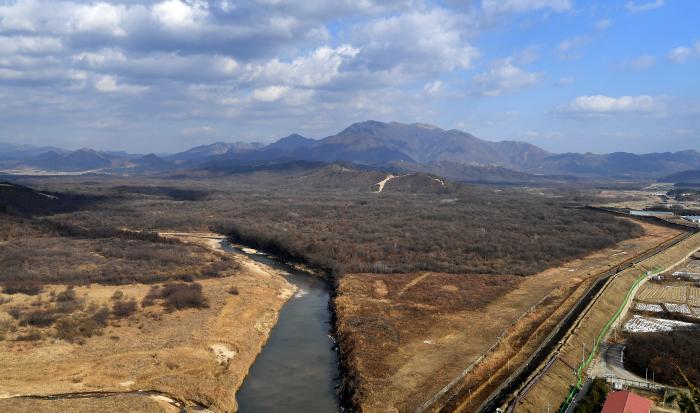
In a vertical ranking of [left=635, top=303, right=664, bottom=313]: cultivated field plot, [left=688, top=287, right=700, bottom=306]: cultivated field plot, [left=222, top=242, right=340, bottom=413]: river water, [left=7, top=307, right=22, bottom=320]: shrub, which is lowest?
[left=222, top=242, right=340, bottom=413]: river water

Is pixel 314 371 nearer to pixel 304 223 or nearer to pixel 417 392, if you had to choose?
pixel 417 392

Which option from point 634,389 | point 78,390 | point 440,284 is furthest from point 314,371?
point 440,284

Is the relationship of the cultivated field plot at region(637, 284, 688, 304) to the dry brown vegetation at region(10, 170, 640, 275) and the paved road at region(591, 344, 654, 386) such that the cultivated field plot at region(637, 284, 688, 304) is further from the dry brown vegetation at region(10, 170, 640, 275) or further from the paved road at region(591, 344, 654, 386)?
the paved road at region(591, 344, 654, 386)

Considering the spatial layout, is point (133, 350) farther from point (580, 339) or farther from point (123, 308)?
point (580, 339)

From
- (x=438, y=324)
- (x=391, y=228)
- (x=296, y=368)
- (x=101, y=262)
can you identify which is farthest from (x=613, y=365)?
(x=391, y=228)

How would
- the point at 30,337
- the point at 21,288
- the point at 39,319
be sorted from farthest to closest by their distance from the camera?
the point at 21,288 → the point at 39,319 → the point at 30,337

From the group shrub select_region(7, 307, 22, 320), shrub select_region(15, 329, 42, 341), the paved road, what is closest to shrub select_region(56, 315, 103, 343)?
shrub select_region(15, 329, 42, 341)
